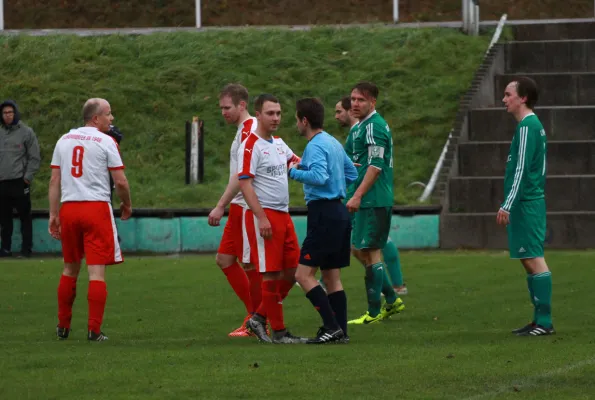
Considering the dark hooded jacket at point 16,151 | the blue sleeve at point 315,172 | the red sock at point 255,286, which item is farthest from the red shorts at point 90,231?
the dark hooded jacket at point 16,151

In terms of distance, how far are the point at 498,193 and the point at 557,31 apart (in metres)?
6.03

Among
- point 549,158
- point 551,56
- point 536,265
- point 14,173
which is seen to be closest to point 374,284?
point 536,265

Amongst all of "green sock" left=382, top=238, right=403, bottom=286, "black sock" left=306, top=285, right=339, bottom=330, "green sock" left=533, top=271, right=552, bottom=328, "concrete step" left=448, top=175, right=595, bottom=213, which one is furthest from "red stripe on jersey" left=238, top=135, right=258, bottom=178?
"concrete step" left=448, top=175, right=595, bottom=213

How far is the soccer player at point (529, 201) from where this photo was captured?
1015 centimetres

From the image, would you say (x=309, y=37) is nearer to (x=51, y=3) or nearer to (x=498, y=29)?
(x=498, y=29)

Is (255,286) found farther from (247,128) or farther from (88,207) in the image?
(88,207)

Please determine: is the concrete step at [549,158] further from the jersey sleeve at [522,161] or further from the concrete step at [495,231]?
the jersey sleeve at [522,161]

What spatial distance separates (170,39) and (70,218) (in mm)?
17058

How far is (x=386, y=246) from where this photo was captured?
13.4 metres

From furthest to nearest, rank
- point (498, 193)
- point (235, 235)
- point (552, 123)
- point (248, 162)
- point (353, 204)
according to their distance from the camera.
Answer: point (552, 123) < point (498, 193) < point (235, 235) < point (353, 204) < point (248, 162)

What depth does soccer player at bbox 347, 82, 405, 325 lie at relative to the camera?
1137cm

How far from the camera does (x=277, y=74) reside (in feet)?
83.3

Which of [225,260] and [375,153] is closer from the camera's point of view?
[225,260]

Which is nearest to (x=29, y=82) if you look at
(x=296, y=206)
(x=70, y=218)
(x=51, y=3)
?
(x=51, y=3)
